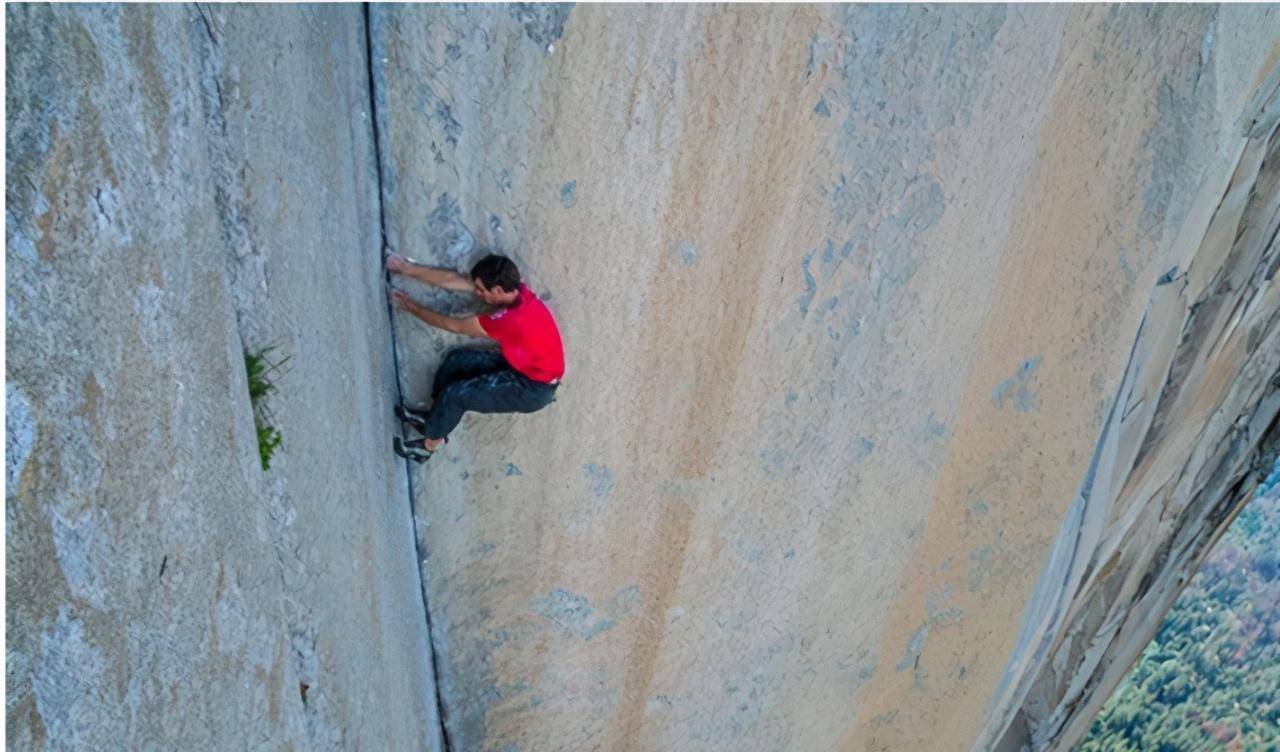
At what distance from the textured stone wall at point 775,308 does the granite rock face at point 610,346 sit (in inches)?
0.6

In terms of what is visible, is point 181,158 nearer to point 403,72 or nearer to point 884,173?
point 403,72

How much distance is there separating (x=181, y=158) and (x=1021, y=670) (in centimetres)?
591

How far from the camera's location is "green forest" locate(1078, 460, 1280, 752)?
22797 mm

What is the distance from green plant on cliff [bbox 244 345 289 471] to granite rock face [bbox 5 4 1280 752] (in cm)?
5

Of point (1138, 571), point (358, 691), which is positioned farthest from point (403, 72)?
point (1138, 571)

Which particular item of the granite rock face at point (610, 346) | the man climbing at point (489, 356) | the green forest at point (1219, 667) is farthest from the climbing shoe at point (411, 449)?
the green forest at point (1219, 667)

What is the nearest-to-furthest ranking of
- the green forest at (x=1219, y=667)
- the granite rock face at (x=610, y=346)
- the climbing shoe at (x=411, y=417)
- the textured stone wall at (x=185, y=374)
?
1. the textured stone wall at (x=185, y=374)
2. the granite rock face at (x=610, y=346)
3. the climbing shoe at (x=411, y=417)
4. the green forest at (x=1219, y=667)

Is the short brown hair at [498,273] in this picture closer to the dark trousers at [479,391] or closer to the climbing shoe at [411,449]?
the dark trousers at [479,391]

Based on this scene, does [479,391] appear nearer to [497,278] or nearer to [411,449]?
[411,449]

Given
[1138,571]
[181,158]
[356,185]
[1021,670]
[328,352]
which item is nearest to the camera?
[181,158]

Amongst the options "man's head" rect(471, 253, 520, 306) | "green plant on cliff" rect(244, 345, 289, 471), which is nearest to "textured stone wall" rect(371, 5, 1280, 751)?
"man's head" rect(471, 253, 520, 306)

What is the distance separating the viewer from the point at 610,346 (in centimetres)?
363

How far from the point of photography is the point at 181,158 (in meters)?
1.96

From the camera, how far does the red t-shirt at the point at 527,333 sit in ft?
10.9
